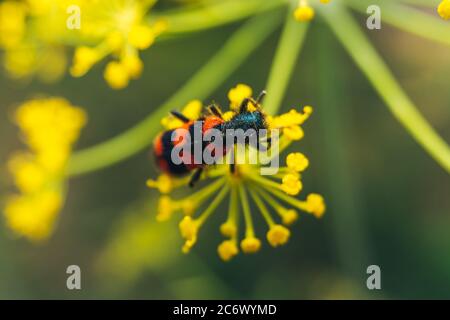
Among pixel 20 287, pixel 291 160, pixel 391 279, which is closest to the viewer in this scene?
pixel 291 160

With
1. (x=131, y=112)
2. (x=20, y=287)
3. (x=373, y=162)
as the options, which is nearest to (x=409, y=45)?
(x=373, y=162)

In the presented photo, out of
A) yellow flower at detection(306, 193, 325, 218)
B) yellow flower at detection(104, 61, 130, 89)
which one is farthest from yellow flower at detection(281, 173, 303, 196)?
yellow flower at detection(104, 61, 130, 89)

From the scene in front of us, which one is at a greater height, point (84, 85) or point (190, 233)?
point (84, 85)

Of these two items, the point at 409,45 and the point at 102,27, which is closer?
the point at 102,27

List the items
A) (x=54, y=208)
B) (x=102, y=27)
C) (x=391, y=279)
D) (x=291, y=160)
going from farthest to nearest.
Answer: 1. (x=391, y=279)
2. (x=54, y=208)
3. (x=102, y=27)
4. (x=291, y=160)

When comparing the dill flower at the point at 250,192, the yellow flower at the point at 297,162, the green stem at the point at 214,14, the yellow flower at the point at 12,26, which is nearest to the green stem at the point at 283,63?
the green stem at the point at 214,14

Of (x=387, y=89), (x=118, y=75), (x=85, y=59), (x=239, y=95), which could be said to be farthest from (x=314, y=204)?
(x=85, y=59)

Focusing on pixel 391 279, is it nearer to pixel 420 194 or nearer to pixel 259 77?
pixel 420 194
